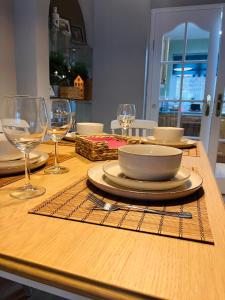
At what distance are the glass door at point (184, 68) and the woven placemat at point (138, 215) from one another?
242 cm

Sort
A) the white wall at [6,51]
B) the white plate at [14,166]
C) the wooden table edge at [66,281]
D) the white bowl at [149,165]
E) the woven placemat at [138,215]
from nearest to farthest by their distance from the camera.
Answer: the wooden table edge at [66,281] < the woven placemat at [138,215] < the white bowl at [149,165] < the white plate at [14,166] < the white wall at [6,51]

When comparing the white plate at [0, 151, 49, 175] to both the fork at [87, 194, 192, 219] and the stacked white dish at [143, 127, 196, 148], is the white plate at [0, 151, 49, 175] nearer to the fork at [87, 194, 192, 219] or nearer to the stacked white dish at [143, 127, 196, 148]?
the fork at [87, 194, 192, 219]

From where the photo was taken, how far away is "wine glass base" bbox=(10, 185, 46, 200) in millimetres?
530

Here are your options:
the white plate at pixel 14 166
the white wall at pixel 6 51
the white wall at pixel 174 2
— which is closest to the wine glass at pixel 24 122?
the white plate at pixel 14 166

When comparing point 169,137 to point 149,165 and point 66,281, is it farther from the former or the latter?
point 66,281

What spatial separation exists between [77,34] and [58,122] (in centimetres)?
259

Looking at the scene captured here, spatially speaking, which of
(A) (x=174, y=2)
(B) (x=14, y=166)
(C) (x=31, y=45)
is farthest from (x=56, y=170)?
(A) (x=174, y=2)

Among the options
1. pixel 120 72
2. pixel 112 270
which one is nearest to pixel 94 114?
pixel 120 72

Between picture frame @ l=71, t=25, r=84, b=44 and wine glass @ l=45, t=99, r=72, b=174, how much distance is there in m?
2.46

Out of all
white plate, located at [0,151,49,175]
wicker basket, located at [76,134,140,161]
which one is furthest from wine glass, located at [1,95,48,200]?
wicker basket, located at [76,134,140,161]

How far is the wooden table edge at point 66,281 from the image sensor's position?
0.93 feet

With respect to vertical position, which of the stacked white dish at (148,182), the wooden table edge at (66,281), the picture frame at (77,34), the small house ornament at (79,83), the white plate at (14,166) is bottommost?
the wooden table edge at (66,281)

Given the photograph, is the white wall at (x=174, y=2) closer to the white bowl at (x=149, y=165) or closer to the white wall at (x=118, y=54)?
the white wall at (x=118, y=54)

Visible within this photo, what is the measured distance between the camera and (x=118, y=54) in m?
2.91
